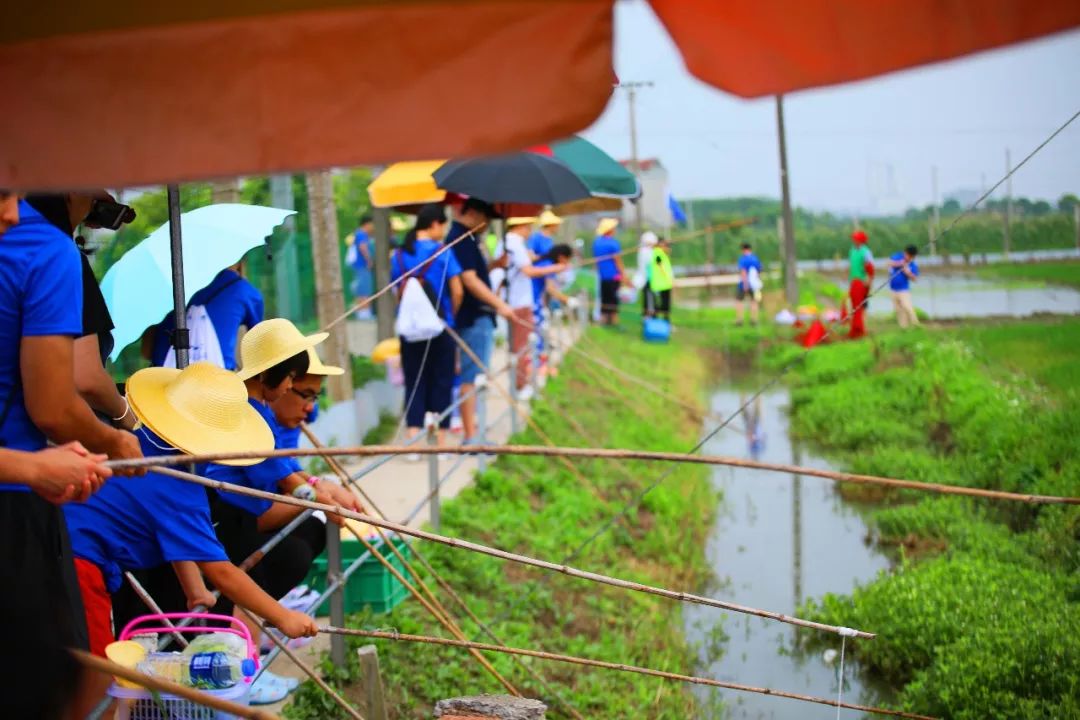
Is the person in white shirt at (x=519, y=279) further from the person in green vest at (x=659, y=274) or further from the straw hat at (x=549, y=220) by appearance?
the person in green vest at (x=659, y=274)

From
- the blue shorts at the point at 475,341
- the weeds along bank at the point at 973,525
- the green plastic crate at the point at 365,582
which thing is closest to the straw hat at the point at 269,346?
the green plastic crate at the point at 365,582

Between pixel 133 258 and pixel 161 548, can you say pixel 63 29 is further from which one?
pixel 133 258

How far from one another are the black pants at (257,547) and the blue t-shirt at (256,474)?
0.03 meters

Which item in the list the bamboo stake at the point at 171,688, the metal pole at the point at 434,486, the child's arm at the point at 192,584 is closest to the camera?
the bamboo stake at the point at 171,688

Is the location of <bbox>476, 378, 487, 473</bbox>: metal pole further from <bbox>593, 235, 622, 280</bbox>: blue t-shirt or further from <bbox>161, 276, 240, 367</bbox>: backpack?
<bbox>593, 235, 622, 280</bbox>: blue t-shirt

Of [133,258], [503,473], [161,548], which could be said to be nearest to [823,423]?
[503,473]

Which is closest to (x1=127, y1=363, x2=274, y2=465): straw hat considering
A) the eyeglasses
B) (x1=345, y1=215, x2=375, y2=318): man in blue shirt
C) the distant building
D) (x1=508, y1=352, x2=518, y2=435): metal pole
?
the eyeglasses

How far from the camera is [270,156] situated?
204cm

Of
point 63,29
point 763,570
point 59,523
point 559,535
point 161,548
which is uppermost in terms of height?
point 63,29

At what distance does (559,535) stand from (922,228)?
21061mm

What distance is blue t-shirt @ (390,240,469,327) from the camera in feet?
26.9

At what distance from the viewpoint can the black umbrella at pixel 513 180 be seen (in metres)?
7.89

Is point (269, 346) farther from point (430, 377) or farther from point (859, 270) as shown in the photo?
point (859, 270)

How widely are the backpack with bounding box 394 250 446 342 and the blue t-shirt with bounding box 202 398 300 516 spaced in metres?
3.68
